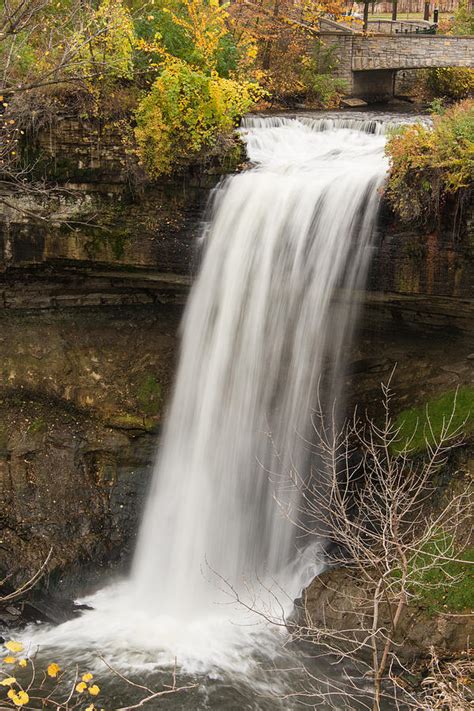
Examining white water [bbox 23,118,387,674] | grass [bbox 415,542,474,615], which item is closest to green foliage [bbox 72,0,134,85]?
white water [bbox 23,118,387,674]

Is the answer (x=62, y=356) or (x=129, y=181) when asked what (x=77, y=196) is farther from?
(x=62, y=356)

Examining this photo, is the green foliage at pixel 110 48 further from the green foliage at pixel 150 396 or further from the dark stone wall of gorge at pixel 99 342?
the green foliage at pixel 150 396

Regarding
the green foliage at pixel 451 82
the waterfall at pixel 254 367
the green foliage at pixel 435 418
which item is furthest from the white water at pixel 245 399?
the green foliage at pixel 451 82

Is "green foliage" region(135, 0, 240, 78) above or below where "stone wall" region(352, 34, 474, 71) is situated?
below

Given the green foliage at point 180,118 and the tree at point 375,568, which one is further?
the green foliage at point 180,118

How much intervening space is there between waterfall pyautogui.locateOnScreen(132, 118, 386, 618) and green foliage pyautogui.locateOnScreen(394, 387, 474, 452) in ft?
4.68

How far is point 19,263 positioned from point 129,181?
2.57 m

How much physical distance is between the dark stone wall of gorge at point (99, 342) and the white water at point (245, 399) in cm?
52

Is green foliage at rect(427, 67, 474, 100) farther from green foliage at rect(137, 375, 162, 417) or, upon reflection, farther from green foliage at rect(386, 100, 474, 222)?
green foliage at rect(137, 375, 162, 417)

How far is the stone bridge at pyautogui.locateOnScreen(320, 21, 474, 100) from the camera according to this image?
20391 mm

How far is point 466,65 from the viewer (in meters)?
20.4

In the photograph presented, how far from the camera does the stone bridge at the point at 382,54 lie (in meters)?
20.4

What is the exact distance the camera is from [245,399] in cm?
1250

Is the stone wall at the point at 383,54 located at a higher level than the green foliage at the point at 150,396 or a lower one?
higher
